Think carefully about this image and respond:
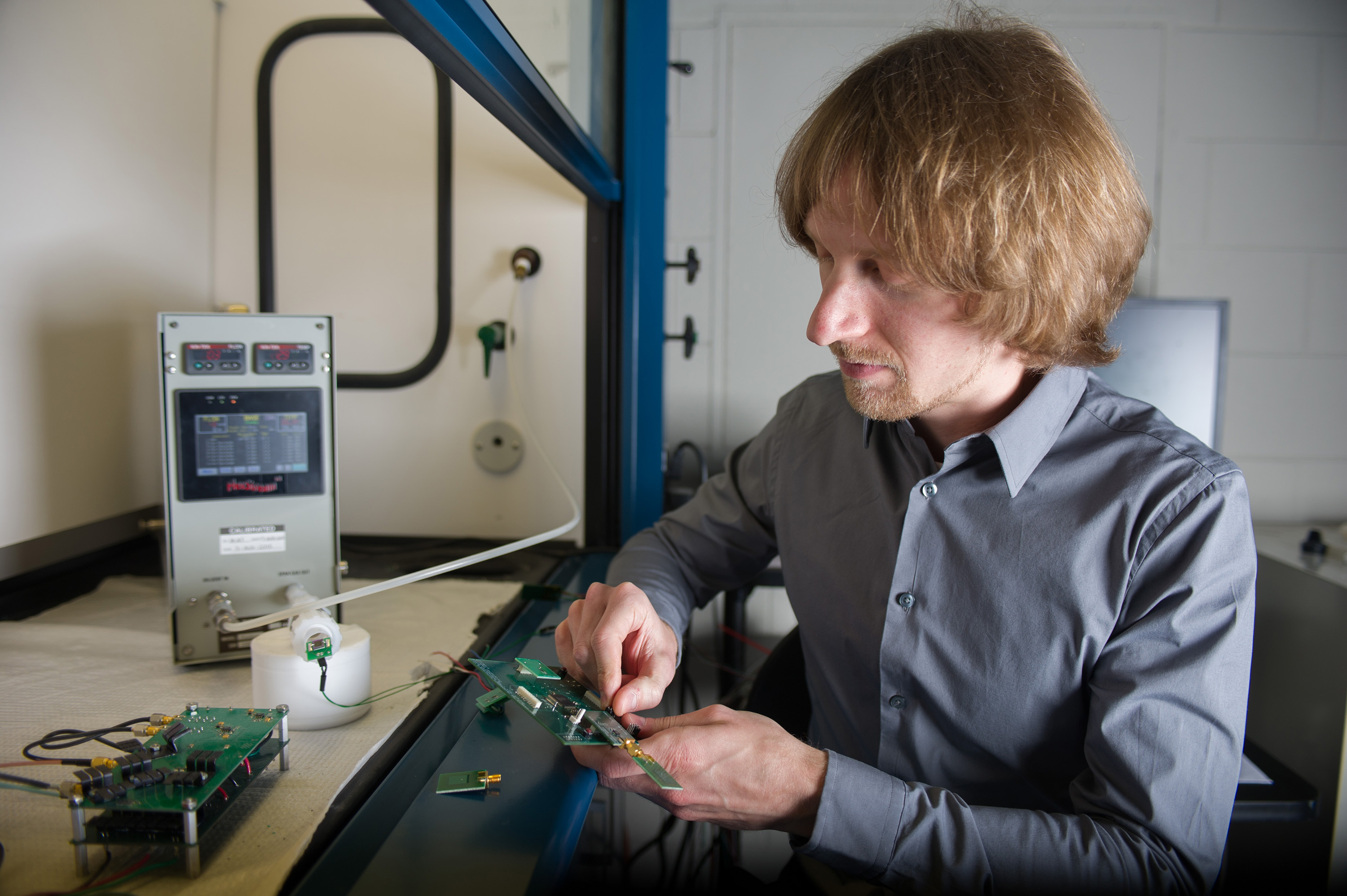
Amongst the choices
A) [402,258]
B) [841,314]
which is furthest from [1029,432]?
[402,258]

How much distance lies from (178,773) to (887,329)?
2.40 feet

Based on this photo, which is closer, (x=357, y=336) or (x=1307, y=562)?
(x=357, y=336)

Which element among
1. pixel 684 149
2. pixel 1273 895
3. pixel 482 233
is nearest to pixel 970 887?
pixel 482 233

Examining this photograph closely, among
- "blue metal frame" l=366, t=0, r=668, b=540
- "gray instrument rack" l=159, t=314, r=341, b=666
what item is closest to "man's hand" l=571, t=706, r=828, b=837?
"gray instrument rack" l=159, t=314, r=341, b=666

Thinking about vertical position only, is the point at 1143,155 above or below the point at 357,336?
above

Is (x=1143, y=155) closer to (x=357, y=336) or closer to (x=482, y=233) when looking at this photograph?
(x=482, y=233)

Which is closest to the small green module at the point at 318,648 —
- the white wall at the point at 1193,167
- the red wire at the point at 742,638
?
Result: the red wire at the point at 742,638

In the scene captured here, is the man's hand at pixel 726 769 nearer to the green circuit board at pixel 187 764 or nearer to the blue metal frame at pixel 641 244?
the green circuit board at pixel 187 764

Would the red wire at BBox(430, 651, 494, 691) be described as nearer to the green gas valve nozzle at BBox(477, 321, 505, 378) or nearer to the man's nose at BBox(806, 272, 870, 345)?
the man's nose at BBox(806, 272, 870, 345)

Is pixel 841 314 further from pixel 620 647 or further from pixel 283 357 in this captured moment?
pixel 283 357

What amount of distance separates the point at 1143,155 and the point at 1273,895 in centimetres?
197

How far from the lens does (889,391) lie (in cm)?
80

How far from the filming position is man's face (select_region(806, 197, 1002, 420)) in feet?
2.52

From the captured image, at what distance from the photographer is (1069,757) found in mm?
785
